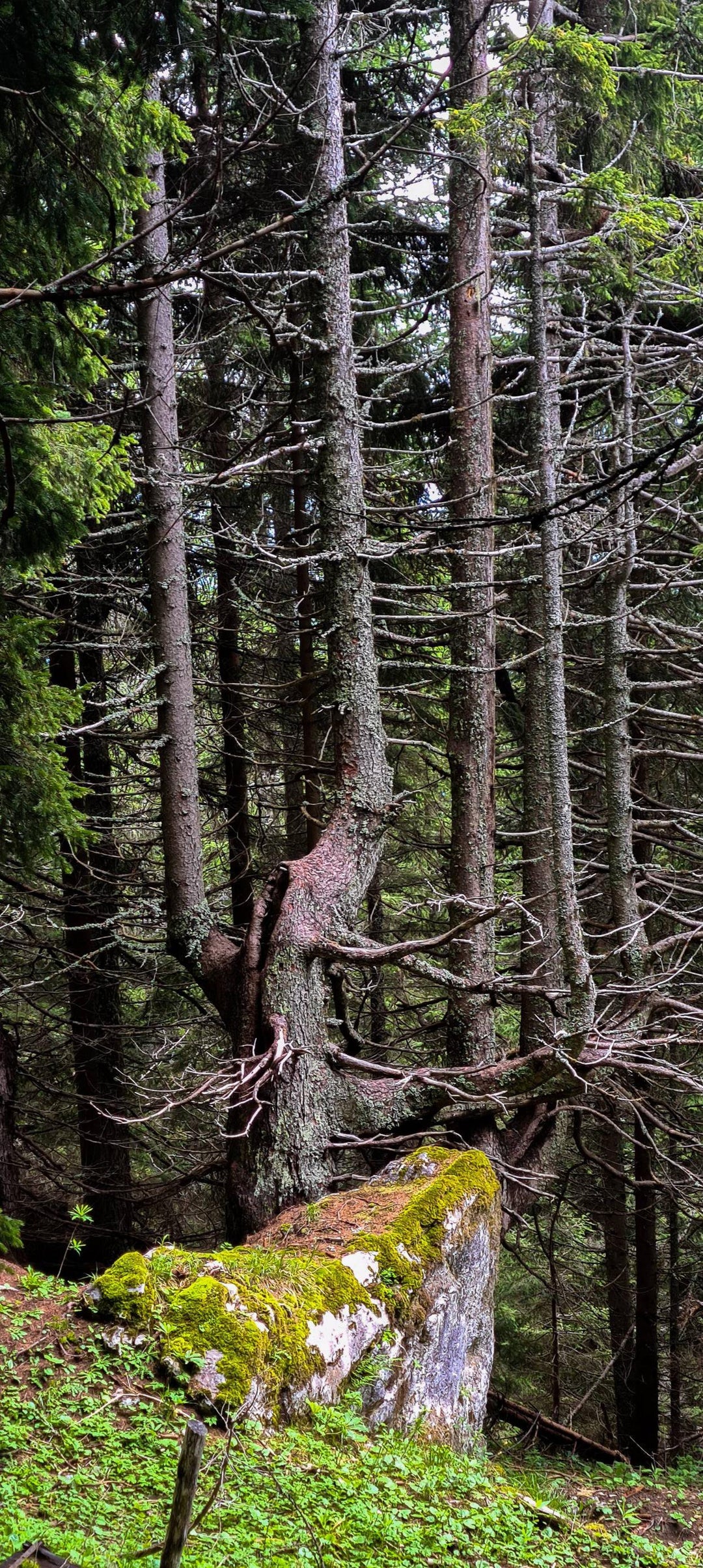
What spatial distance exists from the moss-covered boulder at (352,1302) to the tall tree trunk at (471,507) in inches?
65.9

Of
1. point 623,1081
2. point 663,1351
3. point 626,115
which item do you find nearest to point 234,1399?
point 623,1081

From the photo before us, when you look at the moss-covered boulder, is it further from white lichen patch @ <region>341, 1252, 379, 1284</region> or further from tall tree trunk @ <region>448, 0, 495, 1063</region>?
tall tree trunk @ <region>448, 0, 495, 1063</region>

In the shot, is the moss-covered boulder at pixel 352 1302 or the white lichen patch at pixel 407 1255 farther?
the white lichen patch at pixel 407 1255

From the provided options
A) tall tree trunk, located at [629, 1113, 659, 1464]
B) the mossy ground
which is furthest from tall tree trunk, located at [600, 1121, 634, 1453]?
the mossy ground

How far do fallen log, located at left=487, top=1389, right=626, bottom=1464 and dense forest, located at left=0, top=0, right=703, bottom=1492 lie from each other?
1.10 ft

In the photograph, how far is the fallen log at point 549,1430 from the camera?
8086 millimetres

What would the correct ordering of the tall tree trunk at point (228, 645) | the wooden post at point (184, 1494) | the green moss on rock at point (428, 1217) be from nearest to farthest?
the wooden post at point (184, 1494)
the green moss on rock at point (428, 1217)
the tall tree trunk at point (228, 645)

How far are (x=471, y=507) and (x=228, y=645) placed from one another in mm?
3119

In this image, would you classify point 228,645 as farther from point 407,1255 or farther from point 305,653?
point 407,1255

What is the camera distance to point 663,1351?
12719 mm

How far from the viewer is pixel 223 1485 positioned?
3480 mm

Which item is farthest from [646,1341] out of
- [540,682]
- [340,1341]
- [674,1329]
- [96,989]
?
[540,682]

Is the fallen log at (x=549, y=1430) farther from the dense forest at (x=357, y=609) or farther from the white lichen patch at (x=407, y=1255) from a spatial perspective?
the white lichen patch at (x=407, y=1255)

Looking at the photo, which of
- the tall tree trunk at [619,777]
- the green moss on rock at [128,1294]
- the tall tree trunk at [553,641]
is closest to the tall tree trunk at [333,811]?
the tall tree trunk at [553,641]
